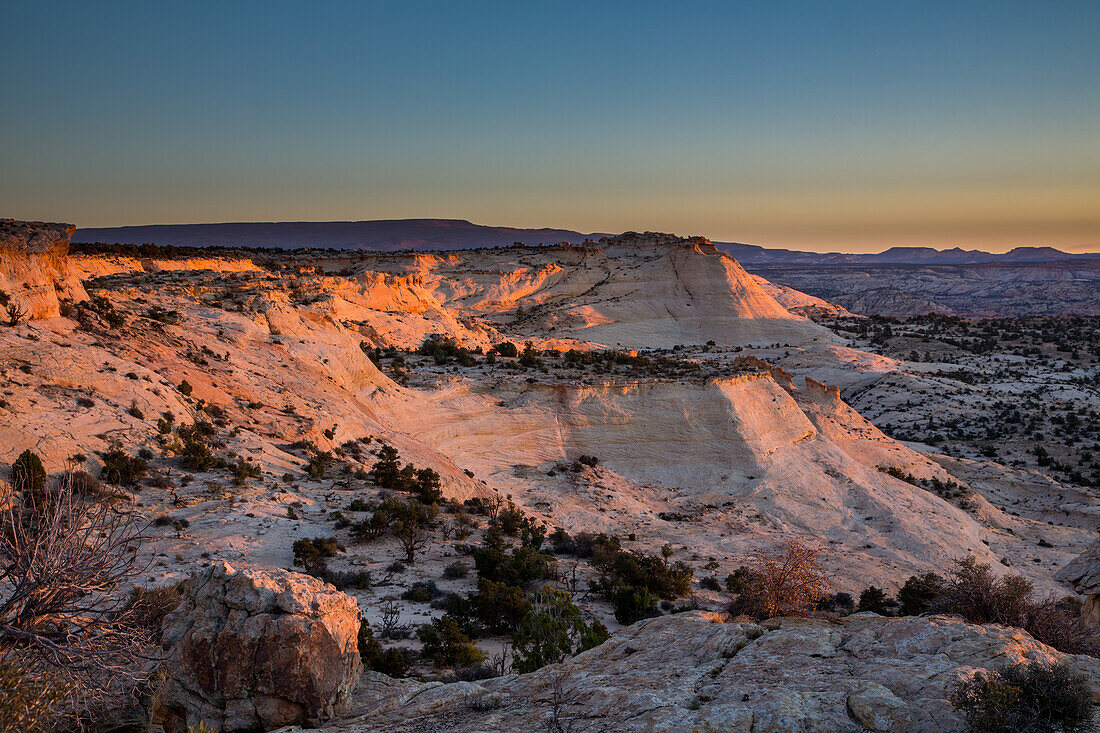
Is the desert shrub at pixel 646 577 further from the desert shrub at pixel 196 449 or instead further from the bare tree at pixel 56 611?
the bare tree at pixel 56 611

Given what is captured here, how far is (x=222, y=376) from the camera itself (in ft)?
57.7

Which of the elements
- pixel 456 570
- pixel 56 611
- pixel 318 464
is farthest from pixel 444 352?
pixel 56 611

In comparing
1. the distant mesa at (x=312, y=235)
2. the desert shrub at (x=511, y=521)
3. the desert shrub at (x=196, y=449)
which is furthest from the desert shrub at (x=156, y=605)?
the distant mesa at (x=312, y=235)

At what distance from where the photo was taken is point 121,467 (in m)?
12.1

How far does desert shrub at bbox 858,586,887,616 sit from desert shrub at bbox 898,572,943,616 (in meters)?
0.36

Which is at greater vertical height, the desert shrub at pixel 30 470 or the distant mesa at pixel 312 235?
the distant mesa at pixel 312 235

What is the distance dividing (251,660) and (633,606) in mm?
6944

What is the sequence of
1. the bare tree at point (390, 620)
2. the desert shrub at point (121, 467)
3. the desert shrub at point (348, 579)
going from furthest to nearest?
the desert shrub at point (121, 467) < the desert shrub at point (348, 579) < the bare tree at point (390, 620)

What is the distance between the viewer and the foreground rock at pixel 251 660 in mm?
5910

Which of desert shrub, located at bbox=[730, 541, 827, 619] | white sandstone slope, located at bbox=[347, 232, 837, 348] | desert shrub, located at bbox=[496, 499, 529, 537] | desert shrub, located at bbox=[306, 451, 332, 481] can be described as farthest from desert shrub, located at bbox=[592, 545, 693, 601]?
white sandstone slope, located at bbox=[347, 232, 837, 348]

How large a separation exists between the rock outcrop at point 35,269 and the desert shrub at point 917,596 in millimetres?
18780

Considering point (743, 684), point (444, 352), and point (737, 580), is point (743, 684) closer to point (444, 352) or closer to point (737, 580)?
point (737, 580)

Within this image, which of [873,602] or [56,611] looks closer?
[56,611]

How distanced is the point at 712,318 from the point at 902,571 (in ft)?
141
